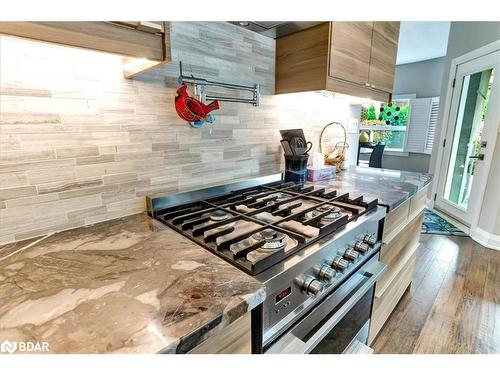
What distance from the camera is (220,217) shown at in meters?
0.95

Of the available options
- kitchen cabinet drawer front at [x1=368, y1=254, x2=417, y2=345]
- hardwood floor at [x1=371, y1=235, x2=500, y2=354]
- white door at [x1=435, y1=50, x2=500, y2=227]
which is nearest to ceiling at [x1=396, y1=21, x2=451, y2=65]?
white door at [x1=435, y1=50, x2=500, y2=227]

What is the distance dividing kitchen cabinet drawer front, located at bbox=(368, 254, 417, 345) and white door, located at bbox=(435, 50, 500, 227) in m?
1.83

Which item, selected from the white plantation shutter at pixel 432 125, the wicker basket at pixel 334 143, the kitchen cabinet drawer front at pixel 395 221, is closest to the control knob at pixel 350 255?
the kitchen cabinet drawer front at pixel 395 221

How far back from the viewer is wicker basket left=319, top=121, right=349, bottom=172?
6.43 feet

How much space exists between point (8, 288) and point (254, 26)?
1.37m

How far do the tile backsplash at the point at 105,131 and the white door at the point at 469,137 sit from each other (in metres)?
2.78

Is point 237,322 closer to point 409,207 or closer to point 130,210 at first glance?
point 130,210

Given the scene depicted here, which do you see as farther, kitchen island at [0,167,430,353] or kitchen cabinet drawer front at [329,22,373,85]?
kitchen cabinet drawer front at [329,22,373,85]

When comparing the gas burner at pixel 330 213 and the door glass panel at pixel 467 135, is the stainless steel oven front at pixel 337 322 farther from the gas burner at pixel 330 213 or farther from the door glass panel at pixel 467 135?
the door glass panel at pixel 467 135

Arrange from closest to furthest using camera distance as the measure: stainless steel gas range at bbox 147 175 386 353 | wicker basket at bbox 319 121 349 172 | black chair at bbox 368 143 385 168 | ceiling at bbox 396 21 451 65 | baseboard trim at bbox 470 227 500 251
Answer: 1. stainless steel gas range at bbox 147 175 386 353
2. wicker basket at bbox 319 121 349 172
3. baseboard trim at bbox 470 227 500 251
4. ceiling at bbox 396 21 451 65
5. black chair at bbox 368 143 385 168

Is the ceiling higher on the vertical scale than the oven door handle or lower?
higher

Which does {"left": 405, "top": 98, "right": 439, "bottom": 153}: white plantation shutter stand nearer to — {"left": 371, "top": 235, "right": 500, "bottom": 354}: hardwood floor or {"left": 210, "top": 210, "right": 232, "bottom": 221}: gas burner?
{"left": 371, "top": 235, "right": 500, "bottom": 354}: hardwood floor

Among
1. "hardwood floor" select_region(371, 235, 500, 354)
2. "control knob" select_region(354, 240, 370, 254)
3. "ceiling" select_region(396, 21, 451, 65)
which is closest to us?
"control knob" select_region(354, 240, 370, 254)
